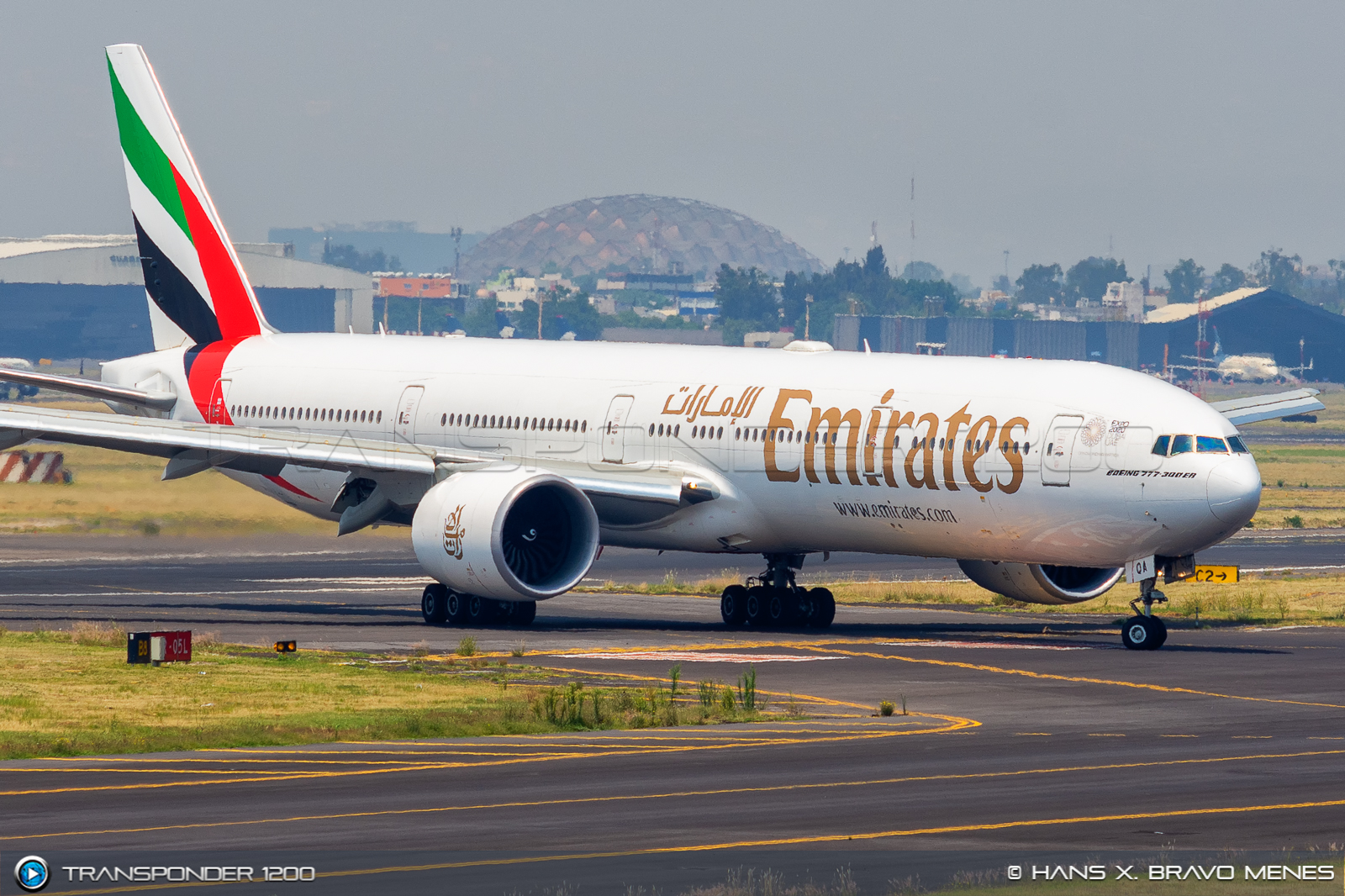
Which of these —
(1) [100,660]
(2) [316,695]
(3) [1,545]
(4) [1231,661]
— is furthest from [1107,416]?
(3) [1,545]

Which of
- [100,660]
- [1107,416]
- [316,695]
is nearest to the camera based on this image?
[316,695]

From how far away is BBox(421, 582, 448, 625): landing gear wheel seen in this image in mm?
43875

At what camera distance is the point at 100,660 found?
115 ft

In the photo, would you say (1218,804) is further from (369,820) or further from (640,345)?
(640,345)

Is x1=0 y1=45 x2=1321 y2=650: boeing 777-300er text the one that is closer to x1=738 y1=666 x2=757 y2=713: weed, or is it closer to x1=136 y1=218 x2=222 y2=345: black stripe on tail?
x1=136 y1=218 x2=222 y2=345: black stripe on tail

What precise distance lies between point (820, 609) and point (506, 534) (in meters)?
6.76

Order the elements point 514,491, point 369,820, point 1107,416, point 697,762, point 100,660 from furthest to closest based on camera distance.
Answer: point 514,491 → point 1107,416 → point 100,660 → point 697,762 → point 369,820

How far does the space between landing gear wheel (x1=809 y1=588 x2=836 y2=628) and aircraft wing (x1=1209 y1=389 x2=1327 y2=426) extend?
9554 mm

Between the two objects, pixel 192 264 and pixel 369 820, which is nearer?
pixel 369 820

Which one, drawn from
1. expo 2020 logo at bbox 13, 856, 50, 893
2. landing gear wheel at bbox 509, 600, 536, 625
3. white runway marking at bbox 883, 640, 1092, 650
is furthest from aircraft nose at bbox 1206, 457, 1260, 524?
expo 2020 logo at bbox 13, 856, 50, 893

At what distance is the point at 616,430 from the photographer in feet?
148

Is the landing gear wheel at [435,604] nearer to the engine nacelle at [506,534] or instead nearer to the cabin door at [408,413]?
the engine nacelle at [506,534]

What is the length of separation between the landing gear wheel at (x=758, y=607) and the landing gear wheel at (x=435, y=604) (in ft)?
20.8

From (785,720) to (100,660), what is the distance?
12314 millimetres
